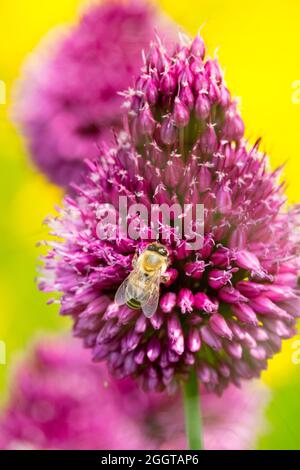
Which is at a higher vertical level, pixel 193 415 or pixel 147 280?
pixel 147 280

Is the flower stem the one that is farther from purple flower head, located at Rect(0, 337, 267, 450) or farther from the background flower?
the background flower

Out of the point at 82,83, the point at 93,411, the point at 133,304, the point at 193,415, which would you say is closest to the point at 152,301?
the point at 133,304

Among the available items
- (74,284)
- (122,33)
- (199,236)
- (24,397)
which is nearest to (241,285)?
(199,236)

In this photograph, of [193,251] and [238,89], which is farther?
[238,89]

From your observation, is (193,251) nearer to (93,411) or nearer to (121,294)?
(121,294)

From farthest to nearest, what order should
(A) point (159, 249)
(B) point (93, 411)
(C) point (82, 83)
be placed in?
(C) point (82, 83)
(B) point (93, 411)
(A) point (159, 249)

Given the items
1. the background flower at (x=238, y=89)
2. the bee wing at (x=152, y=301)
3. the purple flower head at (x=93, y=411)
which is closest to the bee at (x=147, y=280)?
the bee wing at (x=152, y=301)

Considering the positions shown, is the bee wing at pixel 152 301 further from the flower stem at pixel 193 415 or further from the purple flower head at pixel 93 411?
→ the purple flower head at pixel 93 411
